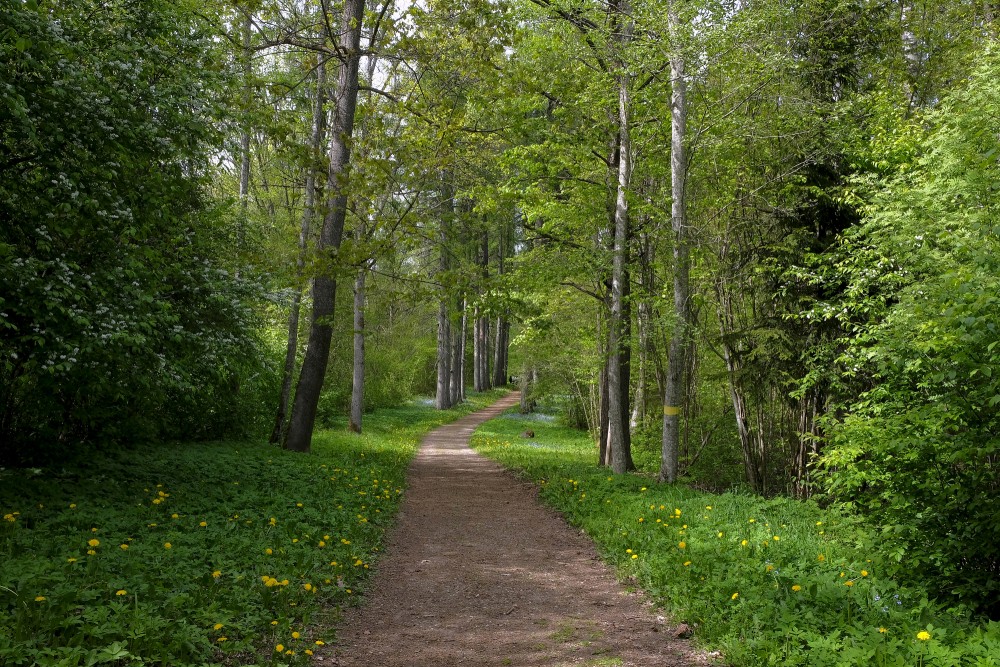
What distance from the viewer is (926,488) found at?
213 inches

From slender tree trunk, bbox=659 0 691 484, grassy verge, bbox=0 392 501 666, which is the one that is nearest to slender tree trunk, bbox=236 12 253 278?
grassy verge, bbox=0 392 501 666

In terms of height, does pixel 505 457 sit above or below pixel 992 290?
below

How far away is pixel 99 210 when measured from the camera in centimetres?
584

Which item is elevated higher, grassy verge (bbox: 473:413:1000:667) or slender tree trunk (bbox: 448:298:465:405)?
slender tree trunk (bbox: 448:298:465:405)

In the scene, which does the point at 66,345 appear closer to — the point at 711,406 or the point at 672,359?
the point at 672,359

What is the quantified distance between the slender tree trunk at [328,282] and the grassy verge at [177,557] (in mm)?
2745

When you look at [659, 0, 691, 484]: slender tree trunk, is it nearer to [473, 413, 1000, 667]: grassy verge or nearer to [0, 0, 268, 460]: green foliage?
[473, 413, 1000, 667]: grassy verge

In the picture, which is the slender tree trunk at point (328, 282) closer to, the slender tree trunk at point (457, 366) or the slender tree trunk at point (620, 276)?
the slender tree trunk at point (620, 276)

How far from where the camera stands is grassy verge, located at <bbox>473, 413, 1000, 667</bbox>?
12.8ft

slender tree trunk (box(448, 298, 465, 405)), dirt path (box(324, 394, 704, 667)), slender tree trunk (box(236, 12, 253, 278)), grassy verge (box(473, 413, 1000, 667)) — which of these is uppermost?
slender tree trunk (box(236, 12, 253, 278))

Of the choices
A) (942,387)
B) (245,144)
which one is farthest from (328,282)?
(942,387)

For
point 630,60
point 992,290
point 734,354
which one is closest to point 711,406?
point 734,354

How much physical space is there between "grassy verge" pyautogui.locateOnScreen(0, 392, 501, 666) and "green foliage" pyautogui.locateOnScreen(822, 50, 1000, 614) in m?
4.95

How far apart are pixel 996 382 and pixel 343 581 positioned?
538 centimetres
